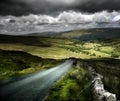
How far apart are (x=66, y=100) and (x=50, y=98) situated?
11535 mm

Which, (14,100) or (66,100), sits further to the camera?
(14,100)

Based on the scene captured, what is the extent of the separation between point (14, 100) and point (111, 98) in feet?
217

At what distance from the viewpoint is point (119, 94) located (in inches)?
3782

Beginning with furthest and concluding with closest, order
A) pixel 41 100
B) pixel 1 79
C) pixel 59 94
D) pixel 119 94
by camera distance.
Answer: pixel 1 79
pixel 59 94
pixel 41 100
pixel 119 94

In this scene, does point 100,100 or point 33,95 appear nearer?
point 100,100

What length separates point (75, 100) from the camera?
97.0 metres

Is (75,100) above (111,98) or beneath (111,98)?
beneath

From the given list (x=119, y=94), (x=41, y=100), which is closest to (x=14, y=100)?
(x=41, y=100)

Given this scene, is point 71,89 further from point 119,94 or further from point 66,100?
point 119,94

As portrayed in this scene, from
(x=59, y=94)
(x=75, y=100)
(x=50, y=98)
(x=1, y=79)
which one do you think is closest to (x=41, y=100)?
(x=50, y=98)

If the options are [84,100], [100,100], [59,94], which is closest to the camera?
[100,100]

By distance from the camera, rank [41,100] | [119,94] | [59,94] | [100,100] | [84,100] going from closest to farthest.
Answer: [100,100] → [84,100] → [119,94] → [41,100] → [59,94]

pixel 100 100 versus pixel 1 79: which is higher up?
pixel 100 100

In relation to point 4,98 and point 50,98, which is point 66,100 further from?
point 4,98
